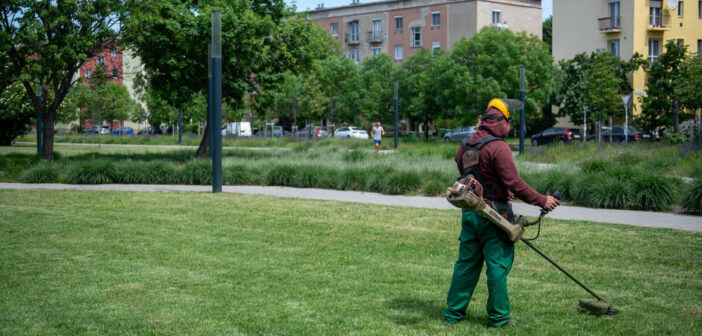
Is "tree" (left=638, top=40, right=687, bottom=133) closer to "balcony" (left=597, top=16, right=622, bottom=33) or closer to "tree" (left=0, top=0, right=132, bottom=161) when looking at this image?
"balcony" (left=597, top=16, right=622, bottom=33)

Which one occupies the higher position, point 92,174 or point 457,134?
point 457,134

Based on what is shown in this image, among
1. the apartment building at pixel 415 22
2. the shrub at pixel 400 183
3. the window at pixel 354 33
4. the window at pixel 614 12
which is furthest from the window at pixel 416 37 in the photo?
the shrub at pixel 400 183

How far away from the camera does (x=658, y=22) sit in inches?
1976

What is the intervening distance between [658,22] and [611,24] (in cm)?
337

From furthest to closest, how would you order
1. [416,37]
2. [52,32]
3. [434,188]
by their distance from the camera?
[416,37]
[52,32]
[434,188]

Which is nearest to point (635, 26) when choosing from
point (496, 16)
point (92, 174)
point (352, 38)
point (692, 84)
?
point (692, 84)

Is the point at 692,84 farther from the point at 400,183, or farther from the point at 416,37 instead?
the point at 416,37

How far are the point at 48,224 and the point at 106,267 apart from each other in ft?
11.6

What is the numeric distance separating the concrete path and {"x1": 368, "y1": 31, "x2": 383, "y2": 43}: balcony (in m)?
54.0

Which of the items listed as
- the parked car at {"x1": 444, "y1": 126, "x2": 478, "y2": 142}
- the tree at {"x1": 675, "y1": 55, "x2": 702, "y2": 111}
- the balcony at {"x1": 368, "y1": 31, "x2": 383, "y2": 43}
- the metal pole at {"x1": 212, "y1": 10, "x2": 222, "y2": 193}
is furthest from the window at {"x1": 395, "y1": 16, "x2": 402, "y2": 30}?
the metal pole at {"x1": 212, "y1": 10, "x2": 222, "y2": 193}

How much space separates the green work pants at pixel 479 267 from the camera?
17.5ft

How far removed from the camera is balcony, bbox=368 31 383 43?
69438mm

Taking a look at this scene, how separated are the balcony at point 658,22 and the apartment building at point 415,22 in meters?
13.1

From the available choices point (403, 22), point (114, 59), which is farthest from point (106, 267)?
point (403, 22)
